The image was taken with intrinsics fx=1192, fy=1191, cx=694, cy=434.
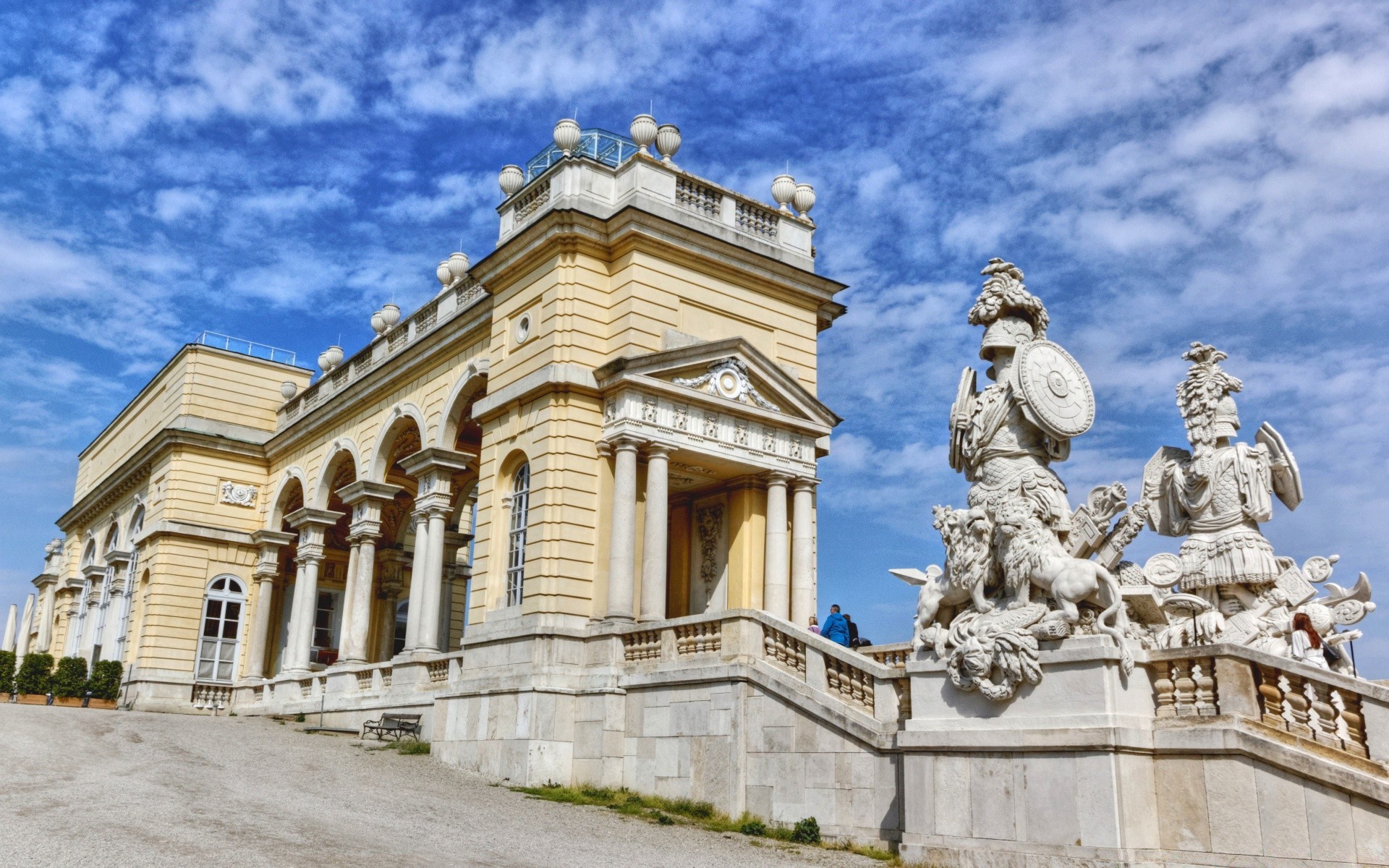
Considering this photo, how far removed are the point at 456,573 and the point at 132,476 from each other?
1051cm

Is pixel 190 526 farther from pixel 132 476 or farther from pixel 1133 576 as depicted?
pixel 1133 576

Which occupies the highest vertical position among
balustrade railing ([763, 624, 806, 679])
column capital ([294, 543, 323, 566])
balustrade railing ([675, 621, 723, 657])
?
column capital ([294, 543, 323, 566])

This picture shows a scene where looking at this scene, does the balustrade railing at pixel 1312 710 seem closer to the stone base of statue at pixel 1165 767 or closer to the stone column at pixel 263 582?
the stone base of statue at pixel 1165 767

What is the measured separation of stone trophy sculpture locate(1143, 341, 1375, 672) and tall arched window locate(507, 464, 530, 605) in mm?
9982

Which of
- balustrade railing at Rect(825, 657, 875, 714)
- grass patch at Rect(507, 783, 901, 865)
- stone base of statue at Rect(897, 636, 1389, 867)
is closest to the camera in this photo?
stone base of statue at Rect(897, 636, 1389, 867)

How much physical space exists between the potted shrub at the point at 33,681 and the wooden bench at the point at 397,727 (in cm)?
1434

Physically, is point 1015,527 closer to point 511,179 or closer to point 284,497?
point 511,179

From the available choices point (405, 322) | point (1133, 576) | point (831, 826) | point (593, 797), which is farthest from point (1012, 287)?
point (405, 322)

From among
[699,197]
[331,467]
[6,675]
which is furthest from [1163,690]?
[6,675]

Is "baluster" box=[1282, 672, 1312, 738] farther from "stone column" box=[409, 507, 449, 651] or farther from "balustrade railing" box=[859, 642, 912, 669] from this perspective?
"stone column" box=[409, 507, 449, 651]

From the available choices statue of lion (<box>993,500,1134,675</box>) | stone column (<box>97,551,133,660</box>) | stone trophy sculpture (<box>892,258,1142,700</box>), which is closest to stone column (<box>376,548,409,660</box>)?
stone column (<box>97,551,133,660</box>)

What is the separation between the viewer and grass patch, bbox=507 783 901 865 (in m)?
12.1

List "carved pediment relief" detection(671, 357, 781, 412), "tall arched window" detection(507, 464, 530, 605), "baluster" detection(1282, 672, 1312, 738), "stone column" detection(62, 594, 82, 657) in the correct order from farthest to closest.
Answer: "stone column" detection(62, 594, 82, 657) < "carved pediment relief" detection(671, 357, 781, 412) < "tall arched window" detection(507, 464, 530, 605) < "baluster" detection(1282, 672, 1312, 738)

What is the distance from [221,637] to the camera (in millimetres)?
31359
